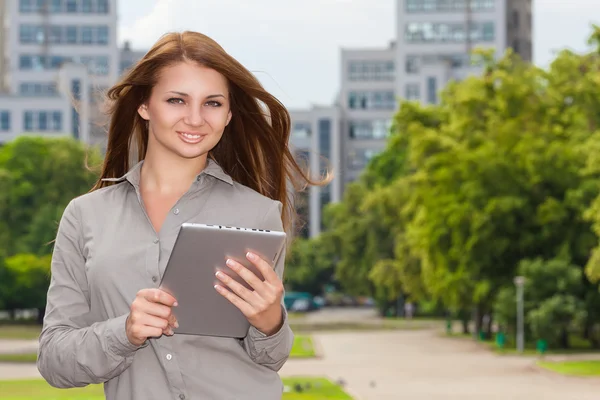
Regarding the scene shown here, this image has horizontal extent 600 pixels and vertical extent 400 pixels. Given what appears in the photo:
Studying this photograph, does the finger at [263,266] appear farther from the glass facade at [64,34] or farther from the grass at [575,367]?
the glass facade at [64,34]

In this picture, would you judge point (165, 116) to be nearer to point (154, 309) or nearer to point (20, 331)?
point (154, 309)

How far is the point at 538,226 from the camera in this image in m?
44.9

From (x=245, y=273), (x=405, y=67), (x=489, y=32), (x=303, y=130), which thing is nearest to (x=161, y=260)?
(x=245, y=273)

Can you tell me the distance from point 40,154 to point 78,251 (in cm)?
6863

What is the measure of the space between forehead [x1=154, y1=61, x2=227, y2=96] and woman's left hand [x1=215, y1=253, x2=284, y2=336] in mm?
588

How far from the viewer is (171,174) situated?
3.63 m

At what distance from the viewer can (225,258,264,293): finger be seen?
3.17 meters

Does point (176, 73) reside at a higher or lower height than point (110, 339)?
higher

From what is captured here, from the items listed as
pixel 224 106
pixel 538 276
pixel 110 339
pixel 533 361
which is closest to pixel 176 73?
pixel 224 106

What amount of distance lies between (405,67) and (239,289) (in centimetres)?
10411

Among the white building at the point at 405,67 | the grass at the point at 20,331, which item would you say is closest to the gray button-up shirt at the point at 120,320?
the grass at the point at 20,331

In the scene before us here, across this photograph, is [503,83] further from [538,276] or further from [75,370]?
[75,370]

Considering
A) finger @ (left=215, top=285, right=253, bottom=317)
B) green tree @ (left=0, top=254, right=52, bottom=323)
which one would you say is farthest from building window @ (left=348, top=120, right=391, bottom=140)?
finger @ (left=215, top=285, right=253, bottom=317)

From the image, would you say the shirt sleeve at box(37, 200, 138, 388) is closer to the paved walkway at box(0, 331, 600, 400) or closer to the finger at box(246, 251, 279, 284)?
the finger at box(246, 251, 279, 284)
